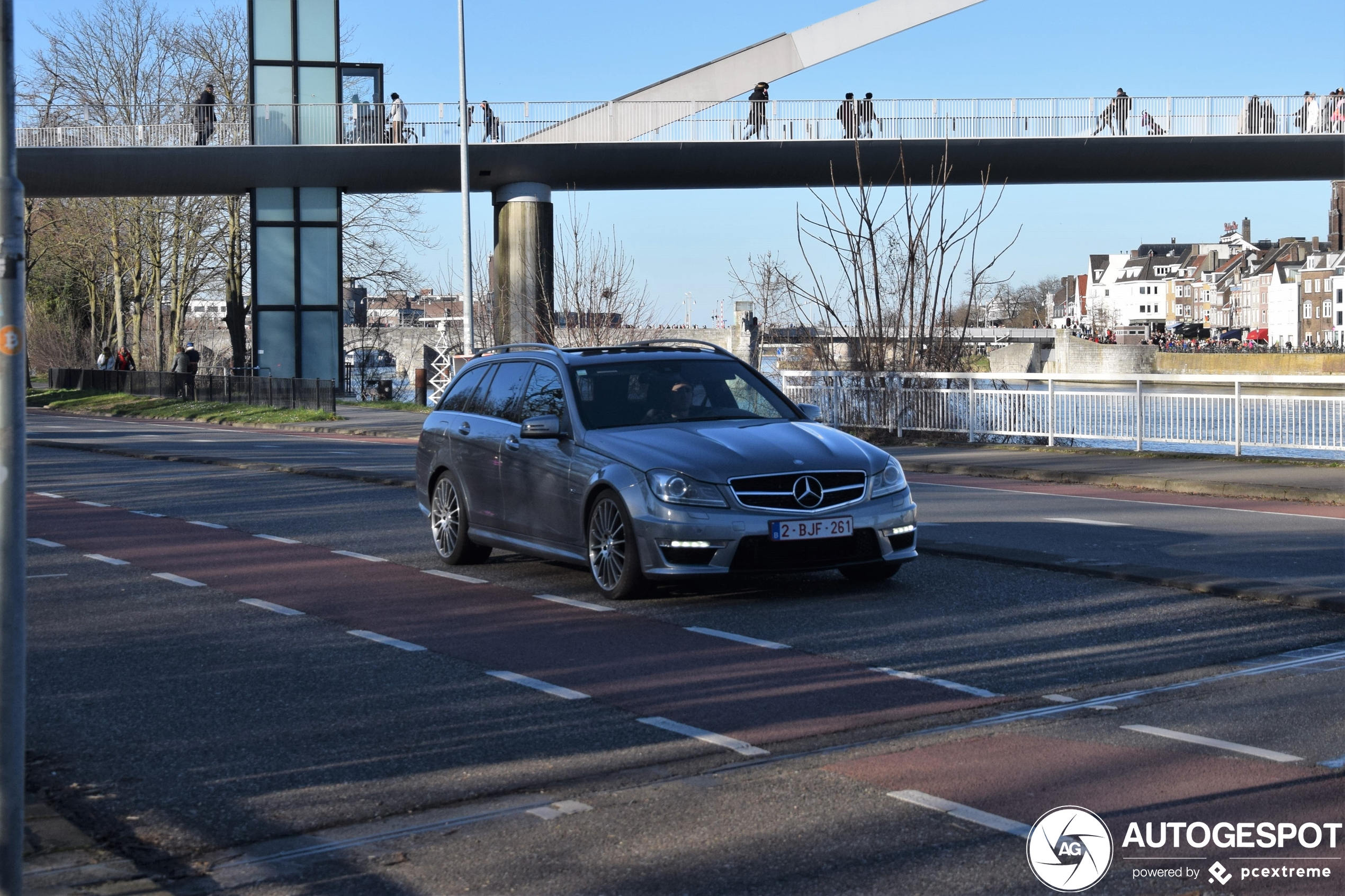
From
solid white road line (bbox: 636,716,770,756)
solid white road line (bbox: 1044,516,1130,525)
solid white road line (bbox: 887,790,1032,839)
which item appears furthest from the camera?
solid white road line (bbox: 1044,516,1130,525)

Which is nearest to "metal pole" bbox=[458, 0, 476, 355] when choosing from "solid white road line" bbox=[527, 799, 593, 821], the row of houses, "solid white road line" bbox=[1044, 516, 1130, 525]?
"solid white road line" bbox=[1044, 516, 1130, 525]

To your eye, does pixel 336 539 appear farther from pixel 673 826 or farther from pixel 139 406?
pixel 139 406

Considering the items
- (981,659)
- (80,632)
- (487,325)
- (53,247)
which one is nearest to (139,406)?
(487,325)

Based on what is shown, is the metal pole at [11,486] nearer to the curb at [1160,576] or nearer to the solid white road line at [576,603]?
the solid white road line at [576,603]

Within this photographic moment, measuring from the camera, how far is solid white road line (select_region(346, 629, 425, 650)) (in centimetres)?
811

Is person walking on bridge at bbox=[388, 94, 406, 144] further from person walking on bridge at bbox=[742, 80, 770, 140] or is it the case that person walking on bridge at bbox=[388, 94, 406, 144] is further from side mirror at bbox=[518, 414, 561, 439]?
side mirror at bbox=[518, 414, 561, 439]

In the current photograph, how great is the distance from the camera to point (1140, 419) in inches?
863

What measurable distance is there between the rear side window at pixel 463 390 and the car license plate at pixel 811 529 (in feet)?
11.6

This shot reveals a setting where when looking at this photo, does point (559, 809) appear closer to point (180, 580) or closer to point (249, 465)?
point (180, 580)

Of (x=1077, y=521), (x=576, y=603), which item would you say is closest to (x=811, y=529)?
(x=576, y=603)

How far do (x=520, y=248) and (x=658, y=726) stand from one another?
47753 millimetres

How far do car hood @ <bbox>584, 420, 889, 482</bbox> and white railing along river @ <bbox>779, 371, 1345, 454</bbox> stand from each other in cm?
775

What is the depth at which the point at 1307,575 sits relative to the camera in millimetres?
10281

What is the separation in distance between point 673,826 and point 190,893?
4.75ft
